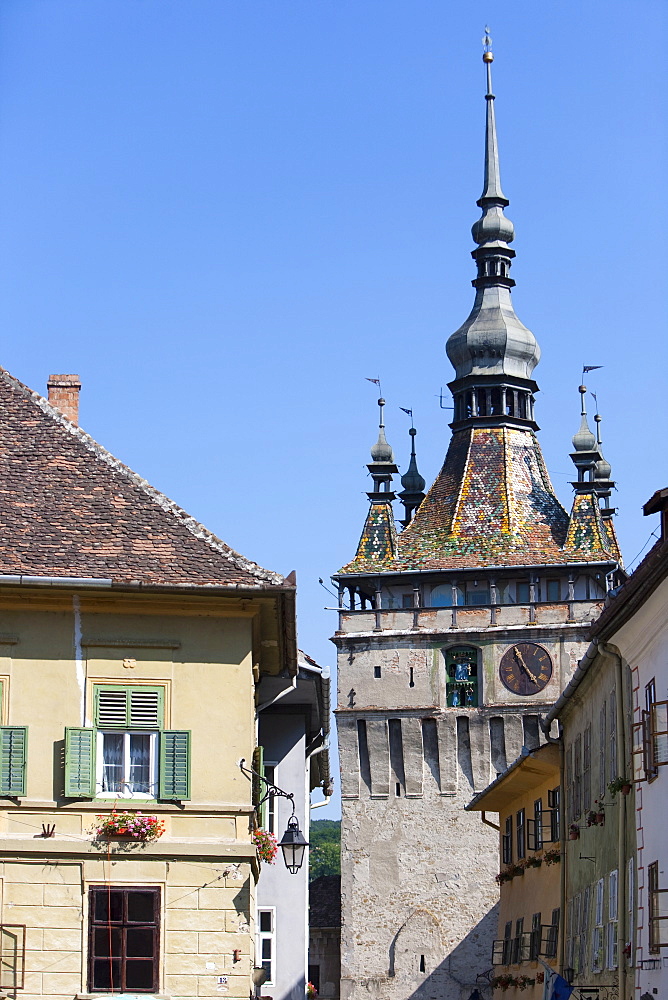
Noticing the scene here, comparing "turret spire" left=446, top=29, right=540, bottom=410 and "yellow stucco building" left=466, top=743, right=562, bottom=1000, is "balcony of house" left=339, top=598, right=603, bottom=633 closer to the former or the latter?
"turret spire" left=446, top=29, right=540, bottom=410

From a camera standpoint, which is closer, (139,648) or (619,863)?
(139,648)

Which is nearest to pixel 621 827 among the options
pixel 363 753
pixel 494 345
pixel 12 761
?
pixel 12 761

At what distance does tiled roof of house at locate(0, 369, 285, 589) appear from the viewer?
19438 millimetres

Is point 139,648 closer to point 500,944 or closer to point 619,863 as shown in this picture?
point 619,863

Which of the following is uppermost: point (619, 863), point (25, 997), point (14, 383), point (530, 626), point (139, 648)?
point (530, 626)

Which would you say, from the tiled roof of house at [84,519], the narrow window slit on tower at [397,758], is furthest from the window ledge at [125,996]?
the narrow window slit on tower at [397,758]

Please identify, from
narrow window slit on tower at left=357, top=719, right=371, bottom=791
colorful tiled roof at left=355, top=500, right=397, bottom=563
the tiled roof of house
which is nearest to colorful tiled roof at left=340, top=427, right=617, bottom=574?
colorful tiled roof at left=355, top=500, right=397, bottom=563

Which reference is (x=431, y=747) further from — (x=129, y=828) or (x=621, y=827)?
(x=129, y=828)

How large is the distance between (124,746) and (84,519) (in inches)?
96.2

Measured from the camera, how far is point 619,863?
2256 centimetres

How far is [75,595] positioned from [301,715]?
8.97 metres

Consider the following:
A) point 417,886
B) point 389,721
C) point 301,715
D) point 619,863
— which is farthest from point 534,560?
point 619,863

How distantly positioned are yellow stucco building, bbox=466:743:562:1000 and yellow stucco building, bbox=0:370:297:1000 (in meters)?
11.4

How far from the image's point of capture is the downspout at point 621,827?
22.2m
